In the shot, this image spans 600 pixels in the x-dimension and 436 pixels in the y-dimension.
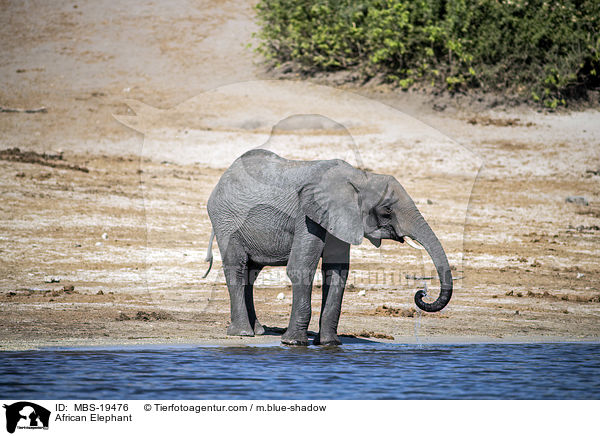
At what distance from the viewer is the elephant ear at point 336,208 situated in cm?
963

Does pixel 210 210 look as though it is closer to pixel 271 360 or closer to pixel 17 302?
pixel 271 360

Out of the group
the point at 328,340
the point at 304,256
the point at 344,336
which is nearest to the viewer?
the point at 304,256

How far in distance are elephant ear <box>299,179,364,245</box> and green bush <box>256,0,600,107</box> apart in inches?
766

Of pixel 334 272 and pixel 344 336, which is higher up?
pixel 334 272

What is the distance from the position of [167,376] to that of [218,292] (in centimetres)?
472

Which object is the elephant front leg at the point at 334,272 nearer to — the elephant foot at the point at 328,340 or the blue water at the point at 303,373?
the elephant foot at the point at 328,340

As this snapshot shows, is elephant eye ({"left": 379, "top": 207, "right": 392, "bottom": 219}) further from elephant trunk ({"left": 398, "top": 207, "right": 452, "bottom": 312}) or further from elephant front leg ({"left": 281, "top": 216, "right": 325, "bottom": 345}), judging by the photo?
elephant front leg ({"left": 281, "top": 216, "right": 325, "bottom": 345})

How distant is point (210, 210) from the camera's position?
10891 millimetres

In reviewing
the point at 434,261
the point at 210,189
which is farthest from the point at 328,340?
the point at 210,189

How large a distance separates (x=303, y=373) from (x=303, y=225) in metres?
1.59

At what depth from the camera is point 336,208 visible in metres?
9.69

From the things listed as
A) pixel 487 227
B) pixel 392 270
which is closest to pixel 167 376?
pixel 392 270
